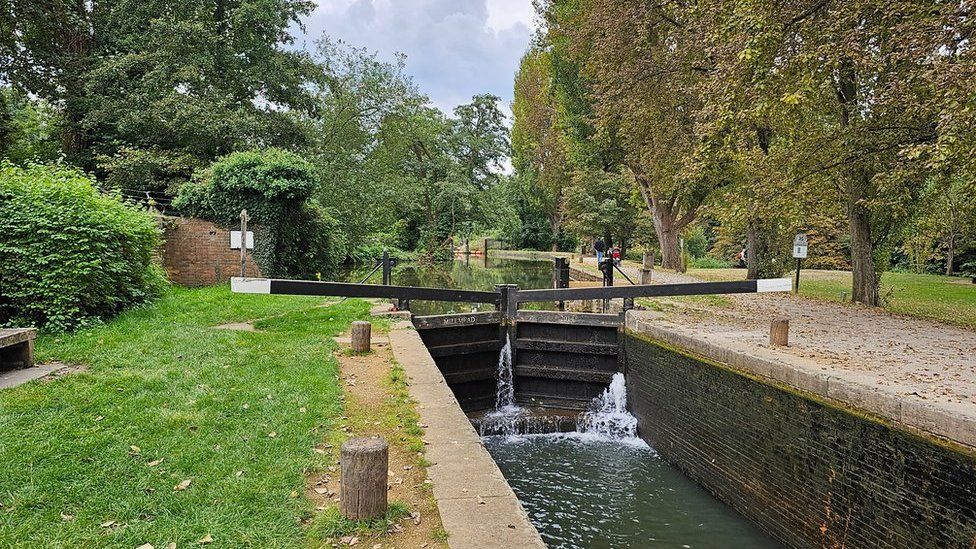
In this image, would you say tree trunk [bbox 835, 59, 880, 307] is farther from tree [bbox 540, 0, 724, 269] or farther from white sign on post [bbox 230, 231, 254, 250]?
white sign on post [bbox 230, 231, 254, 250]

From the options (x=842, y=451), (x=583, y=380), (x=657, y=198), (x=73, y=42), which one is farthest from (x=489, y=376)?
(x=73, y=42)

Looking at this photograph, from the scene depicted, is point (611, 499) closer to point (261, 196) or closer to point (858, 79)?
point (858, 79)

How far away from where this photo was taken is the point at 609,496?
6.17 m

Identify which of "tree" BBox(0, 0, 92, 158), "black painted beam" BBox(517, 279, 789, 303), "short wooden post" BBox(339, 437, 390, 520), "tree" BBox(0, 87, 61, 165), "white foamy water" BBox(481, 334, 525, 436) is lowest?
"white foamy water" BBox(481, 334, 525, 436)

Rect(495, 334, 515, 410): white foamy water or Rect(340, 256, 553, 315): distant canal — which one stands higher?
Rect(340, 256, 553, 315): distant canal

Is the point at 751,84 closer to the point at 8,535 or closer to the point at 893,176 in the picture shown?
the point at 893,176

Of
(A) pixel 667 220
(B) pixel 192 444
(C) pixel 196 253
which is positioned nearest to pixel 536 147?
(A) pixel 667 220

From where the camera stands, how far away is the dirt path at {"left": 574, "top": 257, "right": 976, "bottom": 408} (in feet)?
16.3

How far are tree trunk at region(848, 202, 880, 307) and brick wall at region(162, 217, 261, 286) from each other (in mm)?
13855

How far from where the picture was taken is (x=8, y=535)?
249 cm

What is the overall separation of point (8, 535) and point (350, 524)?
149cm

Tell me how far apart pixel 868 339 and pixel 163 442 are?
8117 millimetres

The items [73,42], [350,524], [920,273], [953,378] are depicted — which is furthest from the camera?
[920,273]

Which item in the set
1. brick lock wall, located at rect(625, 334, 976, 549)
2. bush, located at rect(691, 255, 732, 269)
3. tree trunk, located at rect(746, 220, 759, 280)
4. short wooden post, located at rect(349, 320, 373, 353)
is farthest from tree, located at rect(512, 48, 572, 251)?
short wooden post, located at rect(349, 320, 373, 353)
